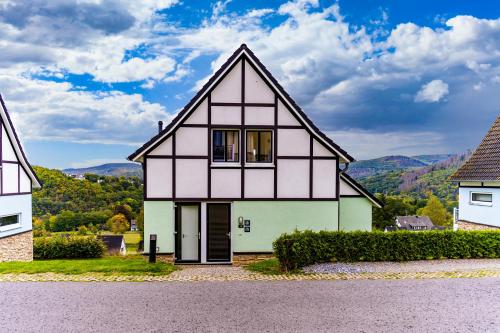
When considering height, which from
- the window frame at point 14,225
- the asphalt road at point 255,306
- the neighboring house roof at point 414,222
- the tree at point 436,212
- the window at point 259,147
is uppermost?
the window at point 259,147

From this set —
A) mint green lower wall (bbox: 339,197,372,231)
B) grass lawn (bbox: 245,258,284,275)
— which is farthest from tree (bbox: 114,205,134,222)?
grass lawn (bbox: 245,258,284,275)

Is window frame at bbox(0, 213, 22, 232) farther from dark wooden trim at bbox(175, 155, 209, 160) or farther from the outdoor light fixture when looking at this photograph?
dark wooden trim at bbox(175, 155, 209, 160)

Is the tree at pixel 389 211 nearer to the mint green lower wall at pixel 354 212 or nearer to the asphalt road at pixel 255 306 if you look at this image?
the mint green lower wall at pixel 354 212

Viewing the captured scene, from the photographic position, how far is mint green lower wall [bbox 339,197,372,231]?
717 inches

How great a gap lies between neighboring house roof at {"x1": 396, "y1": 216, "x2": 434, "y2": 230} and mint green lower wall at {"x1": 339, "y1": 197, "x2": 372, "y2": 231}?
44.2m

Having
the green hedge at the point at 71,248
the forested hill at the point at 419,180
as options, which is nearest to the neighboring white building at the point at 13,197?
the green hedge at the point at 71,248

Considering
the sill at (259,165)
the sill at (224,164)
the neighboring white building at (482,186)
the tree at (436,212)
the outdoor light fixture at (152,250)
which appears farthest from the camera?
the tree at (436,212)

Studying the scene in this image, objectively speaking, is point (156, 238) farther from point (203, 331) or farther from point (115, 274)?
point (203, 331)

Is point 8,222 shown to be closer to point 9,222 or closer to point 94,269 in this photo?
point 9,222

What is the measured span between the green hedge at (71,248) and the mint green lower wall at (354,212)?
12421mm

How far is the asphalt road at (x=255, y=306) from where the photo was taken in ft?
26.2

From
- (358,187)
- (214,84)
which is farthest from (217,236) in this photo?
(358,187)

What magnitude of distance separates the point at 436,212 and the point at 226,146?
2104 inches

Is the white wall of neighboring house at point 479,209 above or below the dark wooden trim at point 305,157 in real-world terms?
below
